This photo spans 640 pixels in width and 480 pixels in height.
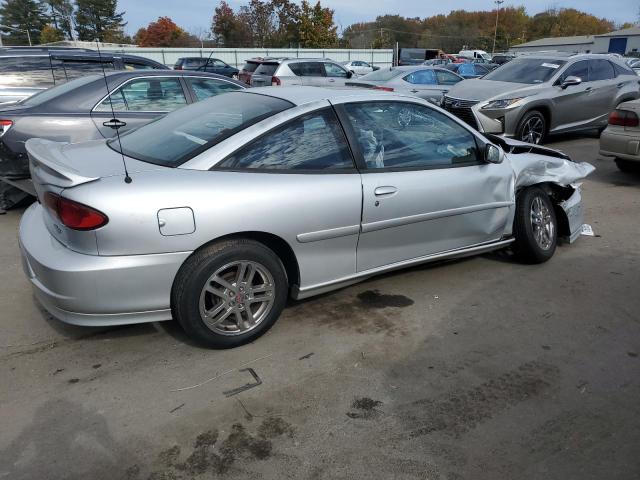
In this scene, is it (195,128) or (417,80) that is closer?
(195,128)

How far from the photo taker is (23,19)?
71.0 metres

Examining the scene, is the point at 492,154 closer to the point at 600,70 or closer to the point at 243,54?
the point at 600,70

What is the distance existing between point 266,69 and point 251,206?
1325cm

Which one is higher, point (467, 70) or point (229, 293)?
point (467, 70)

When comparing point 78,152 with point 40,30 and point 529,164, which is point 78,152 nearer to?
point 529,164

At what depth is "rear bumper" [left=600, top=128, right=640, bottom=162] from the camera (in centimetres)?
712

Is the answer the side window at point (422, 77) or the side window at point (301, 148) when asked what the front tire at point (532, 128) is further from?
the side window at point (301, 148)

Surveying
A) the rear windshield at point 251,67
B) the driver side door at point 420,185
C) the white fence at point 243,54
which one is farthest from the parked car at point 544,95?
the white fence at point 243,54

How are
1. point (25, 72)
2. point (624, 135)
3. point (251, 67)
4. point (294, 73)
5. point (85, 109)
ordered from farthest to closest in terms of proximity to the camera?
point (251, 67) < point (294, 73) < point (25, 72) < point (624, 135) < point (85, 109)

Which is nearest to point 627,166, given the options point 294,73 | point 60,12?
point 294,73

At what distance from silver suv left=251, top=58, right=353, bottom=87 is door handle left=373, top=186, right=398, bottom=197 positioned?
1142 cm

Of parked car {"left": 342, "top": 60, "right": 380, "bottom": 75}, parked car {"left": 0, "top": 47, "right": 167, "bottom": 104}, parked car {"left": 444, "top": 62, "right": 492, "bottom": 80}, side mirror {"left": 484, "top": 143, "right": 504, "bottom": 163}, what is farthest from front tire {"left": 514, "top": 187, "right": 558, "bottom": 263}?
parked car {"left": 342, "top": 60, "right": 380, "bottom": 75}

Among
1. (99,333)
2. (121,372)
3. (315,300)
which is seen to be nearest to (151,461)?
(121,372)

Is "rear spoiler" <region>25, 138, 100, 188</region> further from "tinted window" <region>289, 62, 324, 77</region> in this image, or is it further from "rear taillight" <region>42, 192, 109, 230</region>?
"tinted window" <region>289, 62, 324, 77</region>
